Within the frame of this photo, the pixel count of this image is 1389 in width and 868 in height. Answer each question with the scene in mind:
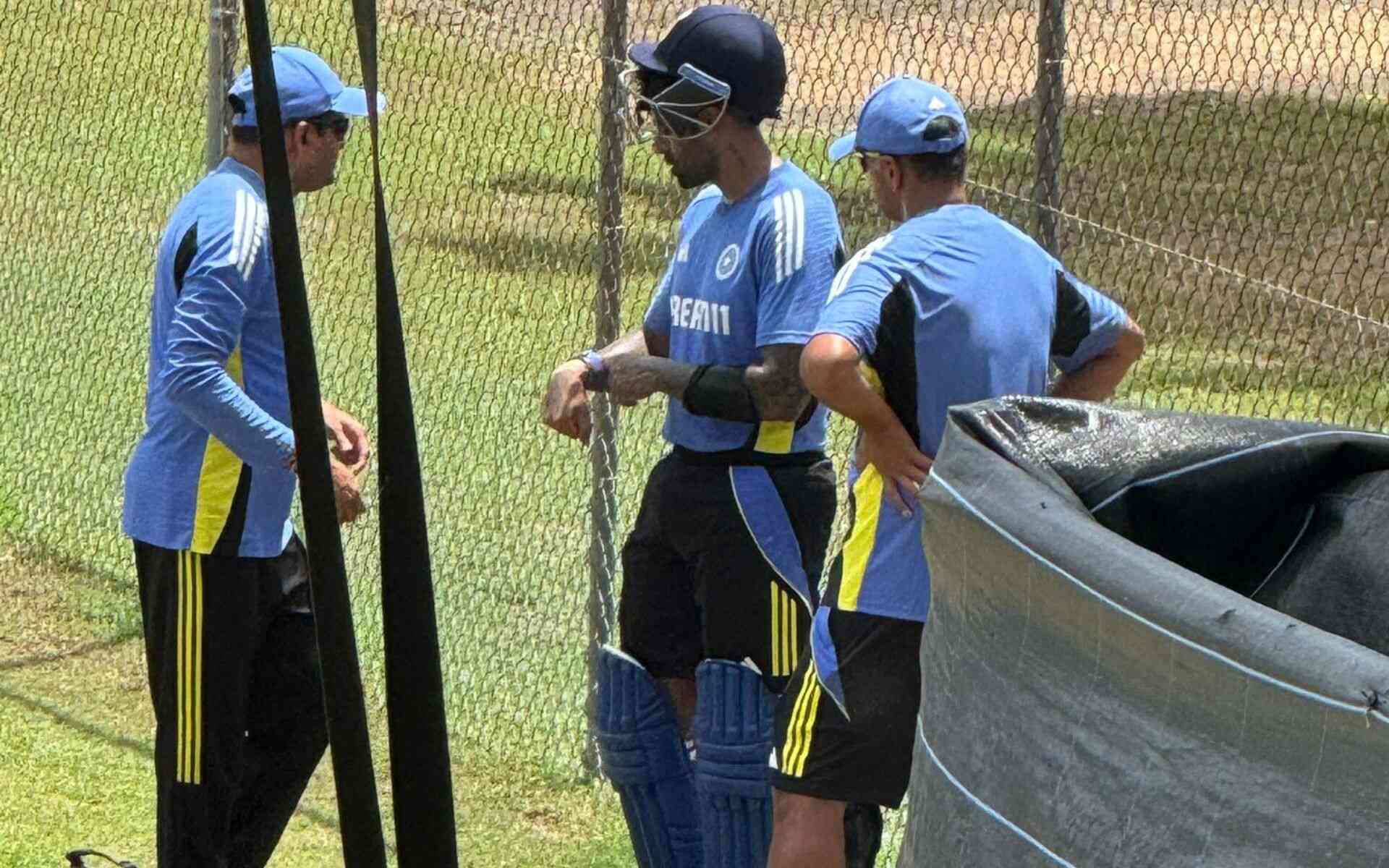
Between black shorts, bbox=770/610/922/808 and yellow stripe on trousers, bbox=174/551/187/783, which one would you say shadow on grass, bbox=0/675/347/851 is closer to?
yellow stripe on trousers, bbox=174/551/187/783

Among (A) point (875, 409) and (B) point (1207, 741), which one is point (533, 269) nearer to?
(A) point (875, 409)

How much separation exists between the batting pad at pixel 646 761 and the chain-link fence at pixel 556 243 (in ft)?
3.99

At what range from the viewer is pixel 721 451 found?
450cm

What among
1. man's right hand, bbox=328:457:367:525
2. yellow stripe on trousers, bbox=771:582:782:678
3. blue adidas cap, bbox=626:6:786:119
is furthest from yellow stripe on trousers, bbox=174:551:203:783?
blue adidas cap, bbox=626:6:786:119

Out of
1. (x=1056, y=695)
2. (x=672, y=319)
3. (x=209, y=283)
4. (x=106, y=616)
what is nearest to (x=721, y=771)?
(x=672, y=319)

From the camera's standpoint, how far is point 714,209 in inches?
179

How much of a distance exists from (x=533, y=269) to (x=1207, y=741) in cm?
696

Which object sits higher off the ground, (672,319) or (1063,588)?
(1063,588)

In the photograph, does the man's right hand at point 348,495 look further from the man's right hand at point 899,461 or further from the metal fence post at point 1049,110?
the metal fence post at point 1049,110

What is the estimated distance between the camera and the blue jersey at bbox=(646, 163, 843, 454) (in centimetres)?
432

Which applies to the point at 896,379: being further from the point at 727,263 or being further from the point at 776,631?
the point at 776,631

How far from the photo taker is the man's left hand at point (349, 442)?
4453 mm

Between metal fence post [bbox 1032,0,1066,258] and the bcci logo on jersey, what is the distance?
29.5 inches

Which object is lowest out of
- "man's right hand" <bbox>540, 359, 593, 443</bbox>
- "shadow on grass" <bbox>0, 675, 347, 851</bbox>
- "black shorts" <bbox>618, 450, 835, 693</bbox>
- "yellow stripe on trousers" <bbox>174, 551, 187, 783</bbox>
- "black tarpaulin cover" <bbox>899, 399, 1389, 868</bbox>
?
"shadow on grass" <bbox>0, 675, 347, 851</bbox>
